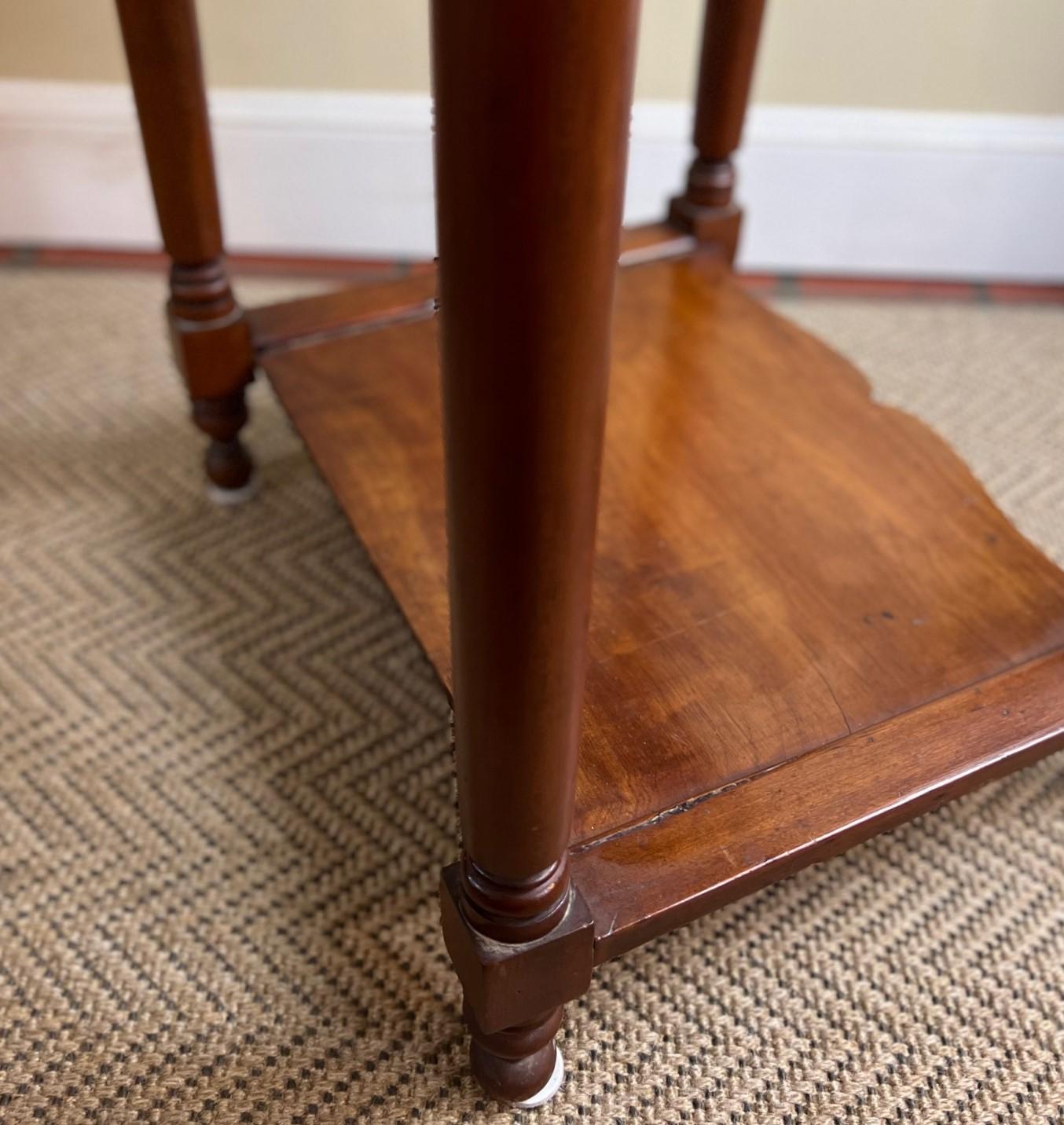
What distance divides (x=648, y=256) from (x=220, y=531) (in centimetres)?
43

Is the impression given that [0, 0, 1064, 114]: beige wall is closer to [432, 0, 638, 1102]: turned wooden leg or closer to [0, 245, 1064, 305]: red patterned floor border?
[0, 245, 1064, 305]: red patterned floor border

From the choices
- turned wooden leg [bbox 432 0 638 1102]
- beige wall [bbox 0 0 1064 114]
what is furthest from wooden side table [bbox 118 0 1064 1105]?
beige wall [bbox 0 0 1064 114]

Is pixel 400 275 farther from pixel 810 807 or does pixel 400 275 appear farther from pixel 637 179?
pixel 810 807

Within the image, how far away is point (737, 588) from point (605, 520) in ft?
0.31

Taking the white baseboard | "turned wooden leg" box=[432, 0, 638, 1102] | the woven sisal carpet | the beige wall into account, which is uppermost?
"turned wooden leg" box=[432, 0, 638, 1102]

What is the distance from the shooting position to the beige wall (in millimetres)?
1140

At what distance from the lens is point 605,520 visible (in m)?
0.71

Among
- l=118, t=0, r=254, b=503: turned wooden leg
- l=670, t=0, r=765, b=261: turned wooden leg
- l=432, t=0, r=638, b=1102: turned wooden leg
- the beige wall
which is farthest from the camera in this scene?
the beige wall

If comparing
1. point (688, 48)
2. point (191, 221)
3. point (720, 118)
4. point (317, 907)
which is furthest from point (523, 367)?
point (688, 48)

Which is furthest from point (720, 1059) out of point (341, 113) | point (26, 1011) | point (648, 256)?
point (341, 113)

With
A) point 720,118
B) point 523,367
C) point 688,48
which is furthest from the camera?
point 688,48

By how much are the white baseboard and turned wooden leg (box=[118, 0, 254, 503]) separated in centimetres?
45

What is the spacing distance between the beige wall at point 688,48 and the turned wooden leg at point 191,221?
45 centimetres

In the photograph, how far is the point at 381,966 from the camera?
64 cm
